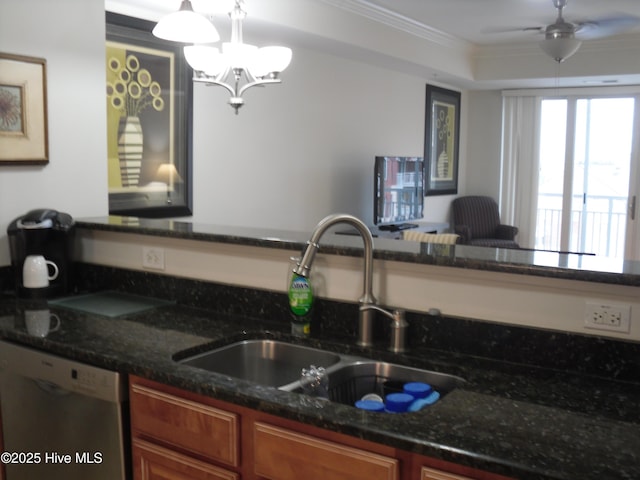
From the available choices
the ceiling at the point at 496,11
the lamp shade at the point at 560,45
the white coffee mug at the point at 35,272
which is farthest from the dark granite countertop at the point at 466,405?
the ceiling at the point at 496,11

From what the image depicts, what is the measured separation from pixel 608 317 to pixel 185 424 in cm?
111

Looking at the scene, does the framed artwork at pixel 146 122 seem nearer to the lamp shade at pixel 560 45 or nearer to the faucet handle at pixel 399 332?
the faucet handle at pixel 399 332

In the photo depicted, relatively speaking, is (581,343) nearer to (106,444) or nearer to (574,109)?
(106,444)

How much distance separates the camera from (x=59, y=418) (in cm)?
205

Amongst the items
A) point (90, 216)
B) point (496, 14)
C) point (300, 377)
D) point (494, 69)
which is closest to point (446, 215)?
point (494, 69)

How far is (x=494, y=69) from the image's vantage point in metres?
6.92

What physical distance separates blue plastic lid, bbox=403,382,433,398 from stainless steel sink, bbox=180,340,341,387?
328 mm

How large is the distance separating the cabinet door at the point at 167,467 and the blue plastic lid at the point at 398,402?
1.38 feet

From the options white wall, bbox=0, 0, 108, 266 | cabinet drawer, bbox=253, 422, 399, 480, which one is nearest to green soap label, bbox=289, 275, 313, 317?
Result: cabinet drawer, bbox=253, 422, 399, 480

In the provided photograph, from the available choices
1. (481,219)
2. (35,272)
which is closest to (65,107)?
(35,272)

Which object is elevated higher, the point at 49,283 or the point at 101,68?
the point at 101,68

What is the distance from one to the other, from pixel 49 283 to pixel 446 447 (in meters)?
1.89

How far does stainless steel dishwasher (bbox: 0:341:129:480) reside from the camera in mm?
1878

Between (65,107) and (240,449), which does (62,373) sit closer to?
(240,449)
